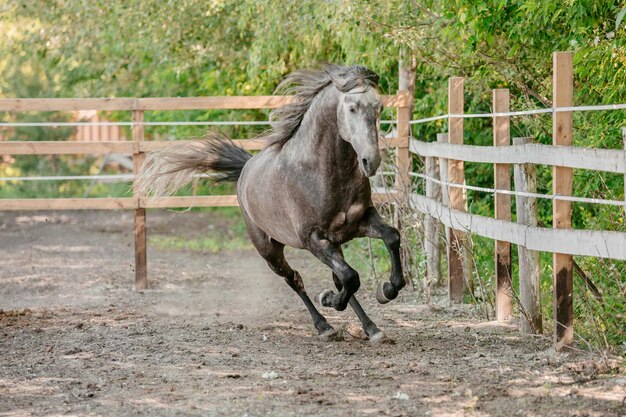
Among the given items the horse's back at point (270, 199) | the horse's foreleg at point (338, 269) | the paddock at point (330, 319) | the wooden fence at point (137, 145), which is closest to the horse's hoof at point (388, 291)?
the horse's foreleg at point (338, 269)

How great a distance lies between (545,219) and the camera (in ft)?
36.7

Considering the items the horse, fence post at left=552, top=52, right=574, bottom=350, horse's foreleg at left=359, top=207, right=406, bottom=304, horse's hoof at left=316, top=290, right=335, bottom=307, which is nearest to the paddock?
fence post at left=552, top=52, right=574, bottom=350

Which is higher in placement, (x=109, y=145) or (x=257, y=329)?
(x=109, y=145)

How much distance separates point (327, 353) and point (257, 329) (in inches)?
49.6

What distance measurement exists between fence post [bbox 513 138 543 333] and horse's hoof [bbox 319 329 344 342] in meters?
1.42

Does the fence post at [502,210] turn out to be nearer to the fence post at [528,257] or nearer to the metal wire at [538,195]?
the metal wire at [538,195]

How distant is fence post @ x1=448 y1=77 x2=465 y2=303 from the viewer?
27.6 feet

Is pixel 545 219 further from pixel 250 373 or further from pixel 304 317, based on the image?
pixel 250 373

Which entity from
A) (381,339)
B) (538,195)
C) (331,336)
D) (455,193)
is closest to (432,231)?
(455,193)

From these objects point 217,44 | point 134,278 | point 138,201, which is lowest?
point 134,278

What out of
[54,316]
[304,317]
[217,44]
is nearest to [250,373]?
[304,317]

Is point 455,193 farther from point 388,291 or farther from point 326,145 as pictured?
point 326,145

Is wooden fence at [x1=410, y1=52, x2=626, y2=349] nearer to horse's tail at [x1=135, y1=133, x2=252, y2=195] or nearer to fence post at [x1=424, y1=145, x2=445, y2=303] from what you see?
fence post at [x1=424, y1=145, x2=445, y2=303]

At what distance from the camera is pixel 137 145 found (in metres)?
10.5
